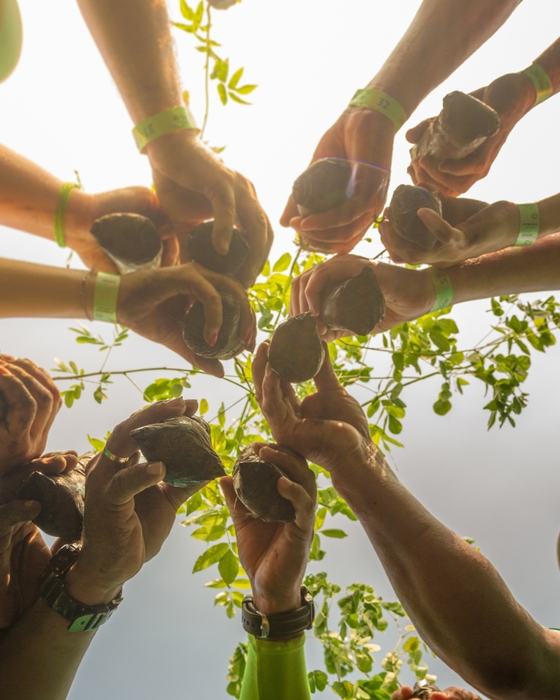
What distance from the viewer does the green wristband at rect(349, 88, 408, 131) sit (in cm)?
142

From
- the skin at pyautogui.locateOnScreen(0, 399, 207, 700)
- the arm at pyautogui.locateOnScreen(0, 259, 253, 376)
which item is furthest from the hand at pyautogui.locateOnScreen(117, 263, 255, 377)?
the skin at pyautogui.locateOnScreen(0, 399, 207, 700)

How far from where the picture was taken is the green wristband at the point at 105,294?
4.60 ft

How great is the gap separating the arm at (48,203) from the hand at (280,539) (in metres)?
0.90

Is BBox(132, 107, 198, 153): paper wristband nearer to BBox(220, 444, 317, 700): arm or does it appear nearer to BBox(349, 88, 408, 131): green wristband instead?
BBox(349, 88, 408, 131): green wristband

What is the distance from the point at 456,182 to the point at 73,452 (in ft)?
4.96

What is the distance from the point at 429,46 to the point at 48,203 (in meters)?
1.32

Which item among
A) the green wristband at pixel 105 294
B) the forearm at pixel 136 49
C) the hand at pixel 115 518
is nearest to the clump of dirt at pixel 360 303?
the hand at pixel 115 518

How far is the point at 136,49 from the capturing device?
1394mm

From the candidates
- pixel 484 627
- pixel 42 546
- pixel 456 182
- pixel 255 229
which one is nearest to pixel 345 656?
pixel 484 627

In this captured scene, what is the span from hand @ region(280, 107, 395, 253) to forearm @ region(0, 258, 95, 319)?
0.69 m

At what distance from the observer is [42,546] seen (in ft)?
4.38

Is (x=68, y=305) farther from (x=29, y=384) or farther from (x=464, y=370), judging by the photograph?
(x=464, y=370)

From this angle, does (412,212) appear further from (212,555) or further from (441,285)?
(212,555)

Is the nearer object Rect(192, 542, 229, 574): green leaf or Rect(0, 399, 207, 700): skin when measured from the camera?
Rect(0, 399, 207, 700): skin
